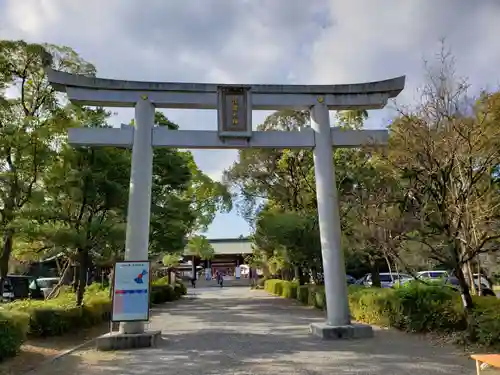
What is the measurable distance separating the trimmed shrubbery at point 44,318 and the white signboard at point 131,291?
1.83 meters

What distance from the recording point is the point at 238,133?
10.8 metres

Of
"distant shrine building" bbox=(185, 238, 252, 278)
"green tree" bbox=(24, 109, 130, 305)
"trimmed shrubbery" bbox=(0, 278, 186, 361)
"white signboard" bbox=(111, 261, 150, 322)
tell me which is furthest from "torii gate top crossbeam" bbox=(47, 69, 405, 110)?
"distant shrine building" bbox=(185, 238, 252, 278)

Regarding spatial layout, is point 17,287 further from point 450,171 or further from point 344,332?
point 450,171

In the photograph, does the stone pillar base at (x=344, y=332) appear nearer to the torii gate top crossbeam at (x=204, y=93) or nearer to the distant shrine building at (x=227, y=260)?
the torii gate top crossbeam at (x=204, y=93)

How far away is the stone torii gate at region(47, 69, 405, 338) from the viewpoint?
10.3m

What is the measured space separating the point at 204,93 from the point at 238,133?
138cm

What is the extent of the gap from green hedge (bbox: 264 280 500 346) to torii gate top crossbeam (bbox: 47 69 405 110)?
16.1ft

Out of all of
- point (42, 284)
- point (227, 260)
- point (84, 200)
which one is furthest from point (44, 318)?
point (227, 260)

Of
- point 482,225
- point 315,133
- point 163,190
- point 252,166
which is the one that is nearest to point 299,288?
point 252,166

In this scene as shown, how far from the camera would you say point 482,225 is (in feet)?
28.6

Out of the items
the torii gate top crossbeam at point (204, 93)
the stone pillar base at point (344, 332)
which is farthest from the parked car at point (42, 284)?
the stone pillar base at point (344, 332)

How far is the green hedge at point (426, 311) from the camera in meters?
8.45

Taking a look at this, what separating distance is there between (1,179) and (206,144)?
599 centimetres

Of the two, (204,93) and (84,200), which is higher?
(204,93)
